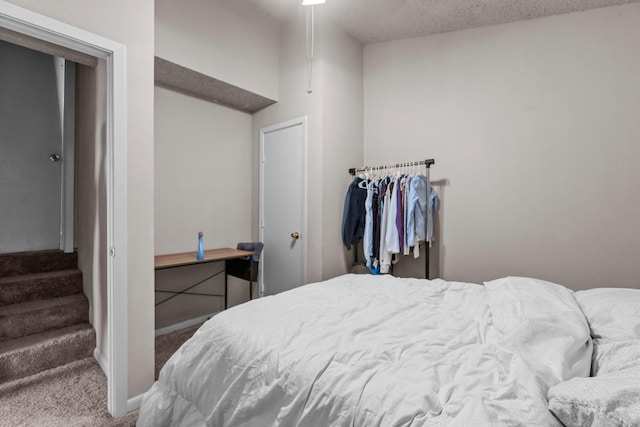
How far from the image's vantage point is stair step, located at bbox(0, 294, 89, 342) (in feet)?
7.18

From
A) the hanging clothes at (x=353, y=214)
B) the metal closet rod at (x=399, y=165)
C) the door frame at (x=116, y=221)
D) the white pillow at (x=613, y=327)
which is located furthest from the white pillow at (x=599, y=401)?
the hanging clothes at (x=353, y=214)

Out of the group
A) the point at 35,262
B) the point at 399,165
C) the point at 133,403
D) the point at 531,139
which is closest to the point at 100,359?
the point at 133,403

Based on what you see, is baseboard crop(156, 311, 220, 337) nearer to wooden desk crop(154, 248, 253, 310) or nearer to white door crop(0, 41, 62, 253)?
wooden desk crop(154, 248, 253, 310)

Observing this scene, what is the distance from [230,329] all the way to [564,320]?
118 cm

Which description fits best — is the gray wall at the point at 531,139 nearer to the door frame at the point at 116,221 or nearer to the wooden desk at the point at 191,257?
the wooden desk at the point at 191,257

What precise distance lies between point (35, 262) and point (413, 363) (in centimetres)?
326

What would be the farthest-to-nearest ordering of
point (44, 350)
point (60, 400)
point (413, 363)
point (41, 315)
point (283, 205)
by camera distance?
point (283, 205) < point (41, 315) < point (44, 350) < point (60, 400) < point (413, 363)

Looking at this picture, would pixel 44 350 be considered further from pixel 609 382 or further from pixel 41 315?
pixel 609 382

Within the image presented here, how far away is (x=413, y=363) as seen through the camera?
0.92m

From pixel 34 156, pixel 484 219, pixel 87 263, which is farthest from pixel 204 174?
pixel 484 219

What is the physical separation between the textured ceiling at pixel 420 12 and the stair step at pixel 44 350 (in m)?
3.13

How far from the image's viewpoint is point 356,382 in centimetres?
86

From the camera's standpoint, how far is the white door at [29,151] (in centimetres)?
278

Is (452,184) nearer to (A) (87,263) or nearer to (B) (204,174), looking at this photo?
(B) (204,174)
